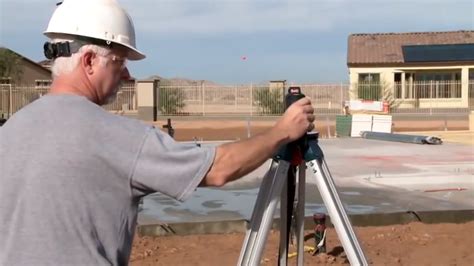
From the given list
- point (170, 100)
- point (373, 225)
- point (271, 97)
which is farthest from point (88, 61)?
point (170, 100)

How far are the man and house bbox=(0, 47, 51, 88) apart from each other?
1859 inches

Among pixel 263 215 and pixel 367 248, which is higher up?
pixel 263 215

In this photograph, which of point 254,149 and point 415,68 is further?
point 415,68

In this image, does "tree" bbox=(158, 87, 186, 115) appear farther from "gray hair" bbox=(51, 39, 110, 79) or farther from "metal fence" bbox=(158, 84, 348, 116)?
"gray hair" bbox=(51, 39, 110, 79)

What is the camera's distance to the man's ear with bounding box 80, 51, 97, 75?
2.03m

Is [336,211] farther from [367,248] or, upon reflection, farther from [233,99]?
[233,99]

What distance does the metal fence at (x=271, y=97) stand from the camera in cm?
3834

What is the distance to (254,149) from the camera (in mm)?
2043

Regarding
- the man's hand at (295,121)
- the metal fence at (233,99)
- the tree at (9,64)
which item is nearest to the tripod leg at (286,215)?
the man's hand at (295,121)

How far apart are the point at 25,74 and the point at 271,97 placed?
23428 millimetres

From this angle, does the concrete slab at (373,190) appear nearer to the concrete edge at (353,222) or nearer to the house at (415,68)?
the concrete edge at (353,222)

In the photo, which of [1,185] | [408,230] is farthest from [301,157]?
[408,230]

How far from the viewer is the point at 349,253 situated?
2623 mm

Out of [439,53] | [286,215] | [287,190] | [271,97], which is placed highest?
[439,53]
